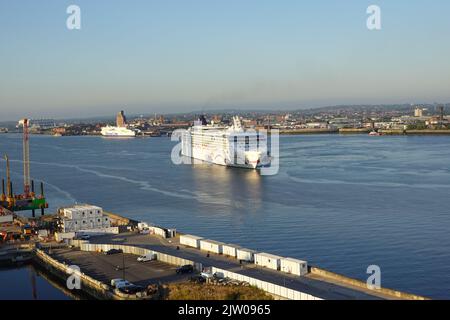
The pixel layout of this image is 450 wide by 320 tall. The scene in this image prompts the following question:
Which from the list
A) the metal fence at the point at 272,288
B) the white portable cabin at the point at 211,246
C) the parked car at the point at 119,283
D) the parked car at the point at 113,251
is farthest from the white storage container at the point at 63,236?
the metal fence at the point at 272,288

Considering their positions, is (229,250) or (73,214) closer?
(229,250)

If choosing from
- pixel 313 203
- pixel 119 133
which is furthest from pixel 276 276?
pixel 119 133

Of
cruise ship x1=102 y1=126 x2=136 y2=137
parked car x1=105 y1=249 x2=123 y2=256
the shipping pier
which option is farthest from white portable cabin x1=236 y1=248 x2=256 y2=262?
cruise ship x1=102 y1=126 x2=136 y2=137

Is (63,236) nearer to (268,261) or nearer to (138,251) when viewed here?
(138,251)
